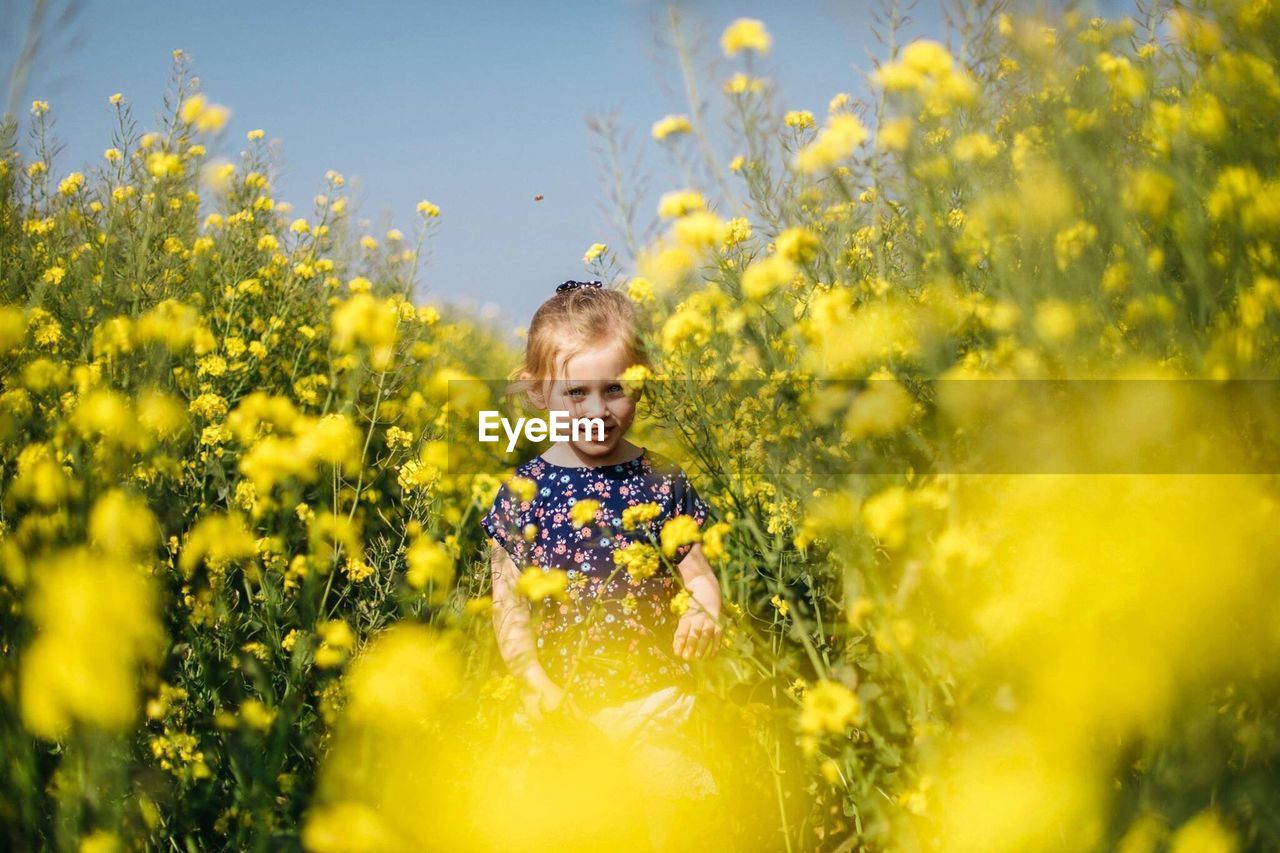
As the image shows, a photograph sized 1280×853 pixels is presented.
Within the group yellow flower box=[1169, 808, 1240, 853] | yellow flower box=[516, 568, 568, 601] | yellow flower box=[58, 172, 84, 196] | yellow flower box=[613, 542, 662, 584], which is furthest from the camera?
yellow flower box=[58, 172, 84, 196]

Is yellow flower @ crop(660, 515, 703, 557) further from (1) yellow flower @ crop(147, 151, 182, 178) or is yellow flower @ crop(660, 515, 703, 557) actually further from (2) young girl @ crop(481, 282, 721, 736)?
(1) yellow flower @ crop(147, 151, 182, 178)

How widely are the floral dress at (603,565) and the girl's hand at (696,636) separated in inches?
4.3

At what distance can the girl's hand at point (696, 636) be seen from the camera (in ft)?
5.29

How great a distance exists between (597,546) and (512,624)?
303 millimetres

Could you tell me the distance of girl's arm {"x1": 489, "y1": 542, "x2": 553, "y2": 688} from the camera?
171 centimetres

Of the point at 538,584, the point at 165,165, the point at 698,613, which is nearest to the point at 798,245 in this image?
the point at 538,584

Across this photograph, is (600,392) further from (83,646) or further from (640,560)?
(83,646)

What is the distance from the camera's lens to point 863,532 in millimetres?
1087

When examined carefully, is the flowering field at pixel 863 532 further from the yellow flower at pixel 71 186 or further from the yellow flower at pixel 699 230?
the yellow flower at pixel 71 186

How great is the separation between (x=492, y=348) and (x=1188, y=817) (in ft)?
17.4

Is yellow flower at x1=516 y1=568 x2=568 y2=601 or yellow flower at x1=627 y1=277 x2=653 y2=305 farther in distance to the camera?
yellow flower at x1=627 y1=277 x2=653 y2=305

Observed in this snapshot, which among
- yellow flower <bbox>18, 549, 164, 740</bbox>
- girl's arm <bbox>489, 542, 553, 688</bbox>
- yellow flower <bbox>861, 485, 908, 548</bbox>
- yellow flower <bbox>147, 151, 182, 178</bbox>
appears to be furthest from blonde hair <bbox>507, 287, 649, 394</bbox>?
yellow flower <bbox>18, 549, 164, 740</bbox>

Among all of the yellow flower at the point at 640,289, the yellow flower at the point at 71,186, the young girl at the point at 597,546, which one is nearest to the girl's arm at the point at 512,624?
the young girl at the point at 597,546

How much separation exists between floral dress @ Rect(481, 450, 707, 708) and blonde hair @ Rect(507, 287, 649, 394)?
0.24m
